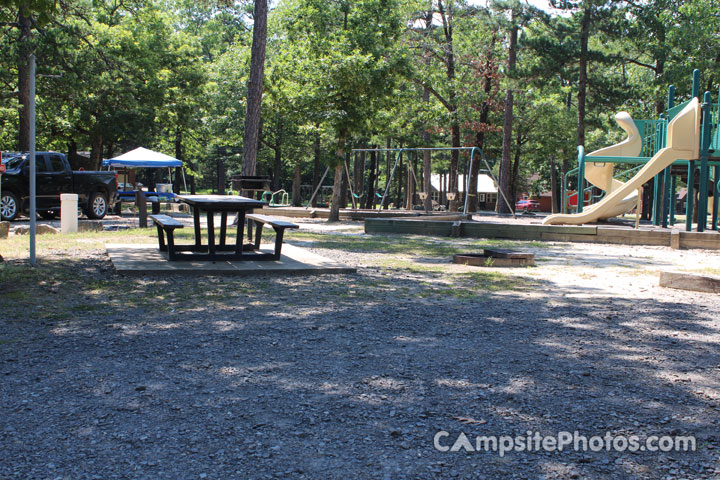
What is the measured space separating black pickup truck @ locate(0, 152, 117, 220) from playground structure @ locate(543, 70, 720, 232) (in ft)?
42.3

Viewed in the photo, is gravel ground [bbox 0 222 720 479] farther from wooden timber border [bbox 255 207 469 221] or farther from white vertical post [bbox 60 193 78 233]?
wooden timber border [bbox 255 207 469 221]

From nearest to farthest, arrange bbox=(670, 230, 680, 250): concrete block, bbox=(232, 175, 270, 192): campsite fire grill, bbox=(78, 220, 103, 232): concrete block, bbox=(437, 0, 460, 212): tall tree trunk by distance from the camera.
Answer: bbox=(232, 175, 270, 192): campsite fire grill
bbox=(670, 230, 680, 250): concrete block
bbox=(78, 220, 103, 232): concrete block
bbox=(437, 0, 460, 212): tall tree trunk

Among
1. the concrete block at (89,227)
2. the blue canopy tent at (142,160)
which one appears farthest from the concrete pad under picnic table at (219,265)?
the blue canopy tent at (142,160)

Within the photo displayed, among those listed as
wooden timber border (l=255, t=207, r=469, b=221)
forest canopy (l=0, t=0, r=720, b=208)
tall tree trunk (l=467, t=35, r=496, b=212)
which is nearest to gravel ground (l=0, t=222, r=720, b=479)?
forest canopy (l=0, t=0, r=720, b=208)

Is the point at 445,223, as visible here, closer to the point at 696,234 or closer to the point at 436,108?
the point at 696,234

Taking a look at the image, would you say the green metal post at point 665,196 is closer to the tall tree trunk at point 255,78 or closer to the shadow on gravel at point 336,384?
the tall tree trunk at point 255,78

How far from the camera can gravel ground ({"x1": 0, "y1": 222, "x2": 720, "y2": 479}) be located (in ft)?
9.41

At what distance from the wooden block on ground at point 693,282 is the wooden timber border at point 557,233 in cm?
692

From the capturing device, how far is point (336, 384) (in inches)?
153

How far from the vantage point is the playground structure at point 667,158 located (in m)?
15.6

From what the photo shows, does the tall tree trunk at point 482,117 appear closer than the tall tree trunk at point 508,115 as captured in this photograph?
No
